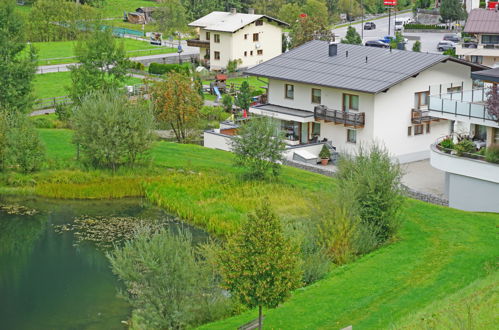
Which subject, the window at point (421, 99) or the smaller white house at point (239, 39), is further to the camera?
the smaller white house at point (239, 39)

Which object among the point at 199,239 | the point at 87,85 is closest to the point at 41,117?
the point at 87,85

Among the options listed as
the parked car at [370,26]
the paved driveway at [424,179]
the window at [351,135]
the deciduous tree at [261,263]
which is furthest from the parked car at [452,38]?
the deciduous tree at [261,263]

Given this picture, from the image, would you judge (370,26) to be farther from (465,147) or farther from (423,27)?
(465,147)

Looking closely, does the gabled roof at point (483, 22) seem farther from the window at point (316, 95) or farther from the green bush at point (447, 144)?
the green bush at point (447, 144)

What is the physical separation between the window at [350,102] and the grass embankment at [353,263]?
696 cm

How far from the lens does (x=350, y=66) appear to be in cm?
5684

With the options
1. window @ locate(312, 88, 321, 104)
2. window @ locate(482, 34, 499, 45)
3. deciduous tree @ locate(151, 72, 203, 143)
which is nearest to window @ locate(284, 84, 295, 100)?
window @ locate(312, 88, 321, 104)

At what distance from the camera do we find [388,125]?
177 ft

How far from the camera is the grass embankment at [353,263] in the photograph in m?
29.3

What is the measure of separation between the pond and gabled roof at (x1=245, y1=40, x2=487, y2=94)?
50.1 ft

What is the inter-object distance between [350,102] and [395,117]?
2931 mm

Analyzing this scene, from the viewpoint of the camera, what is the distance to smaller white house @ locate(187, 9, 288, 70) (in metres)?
92.3

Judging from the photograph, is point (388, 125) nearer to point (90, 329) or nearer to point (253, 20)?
point (90, 329)

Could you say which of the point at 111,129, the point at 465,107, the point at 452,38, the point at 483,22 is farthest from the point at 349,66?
the point at 452,38
